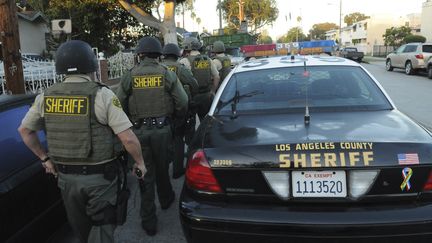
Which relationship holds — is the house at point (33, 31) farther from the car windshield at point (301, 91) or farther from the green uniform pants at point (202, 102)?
the car windshield at point (301, 91)

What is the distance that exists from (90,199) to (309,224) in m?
1.33

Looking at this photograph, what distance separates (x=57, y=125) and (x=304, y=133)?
1529mm

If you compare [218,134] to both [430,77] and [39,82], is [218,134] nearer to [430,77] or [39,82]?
[39,82]

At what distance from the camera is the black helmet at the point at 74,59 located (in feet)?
8.67

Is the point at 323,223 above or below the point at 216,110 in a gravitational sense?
below

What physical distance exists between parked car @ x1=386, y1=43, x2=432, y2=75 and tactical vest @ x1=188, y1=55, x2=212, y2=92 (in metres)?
16.3

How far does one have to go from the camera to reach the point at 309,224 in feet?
7.90

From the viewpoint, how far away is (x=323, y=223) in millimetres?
2400

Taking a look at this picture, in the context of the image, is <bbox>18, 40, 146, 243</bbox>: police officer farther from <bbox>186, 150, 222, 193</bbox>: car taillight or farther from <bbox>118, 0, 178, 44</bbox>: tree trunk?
<bbox>118, 0, 178, 44</bbox>: tree trunk

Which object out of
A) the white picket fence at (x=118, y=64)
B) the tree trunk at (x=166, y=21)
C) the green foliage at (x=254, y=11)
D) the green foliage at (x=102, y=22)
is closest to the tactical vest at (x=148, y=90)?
the tree trunk at (x=166, y=21)

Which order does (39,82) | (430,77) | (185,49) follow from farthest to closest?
(430,77) → (39,82) → (185,49)

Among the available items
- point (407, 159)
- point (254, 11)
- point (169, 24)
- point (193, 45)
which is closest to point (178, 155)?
point (193, 45)

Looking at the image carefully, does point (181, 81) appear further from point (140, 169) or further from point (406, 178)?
point (406, 178)

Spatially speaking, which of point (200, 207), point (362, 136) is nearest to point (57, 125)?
point (200, 207)
